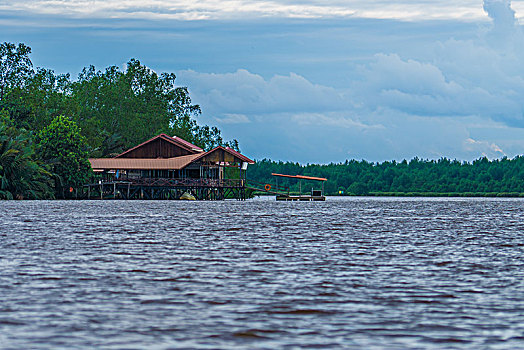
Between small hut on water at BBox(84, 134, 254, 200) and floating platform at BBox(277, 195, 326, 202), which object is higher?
small hut on water at BBox(84, 134, 254, 200)

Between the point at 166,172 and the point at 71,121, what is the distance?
11.8 metres

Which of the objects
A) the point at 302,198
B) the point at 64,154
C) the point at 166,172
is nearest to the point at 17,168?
the point at 64,154

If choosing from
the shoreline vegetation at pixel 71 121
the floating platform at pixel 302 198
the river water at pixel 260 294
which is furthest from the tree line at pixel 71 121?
the river water at pixel 260 294

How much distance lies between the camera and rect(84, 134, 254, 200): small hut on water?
83.4 m

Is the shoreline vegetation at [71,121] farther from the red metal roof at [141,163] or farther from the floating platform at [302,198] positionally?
the floating platform at [302,198]

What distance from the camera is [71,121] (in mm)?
85750

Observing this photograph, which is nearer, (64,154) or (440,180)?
(64,154)

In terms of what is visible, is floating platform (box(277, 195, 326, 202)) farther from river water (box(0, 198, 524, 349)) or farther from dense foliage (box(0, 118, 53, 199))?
river water (box(0, 198, 524, 349))

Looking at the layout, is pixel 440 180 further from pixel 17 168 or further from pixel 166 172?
pixel 17 168

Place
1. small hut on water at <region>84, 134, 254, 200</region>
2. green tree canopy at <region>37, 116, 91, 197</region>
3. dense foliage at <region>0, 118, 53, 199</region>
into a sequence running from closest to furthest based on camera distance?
1. dense foliage at <region>0, 118, 53, 199</region>
2. green tree canopy at <region>37, 116, 91, 197</region>
3. small hut on water at <region>84, 134, 254, 200</region>

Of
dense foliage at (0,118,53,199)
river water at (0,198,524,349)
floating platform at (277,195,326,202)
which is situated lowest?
river water at (0,198,524,349)

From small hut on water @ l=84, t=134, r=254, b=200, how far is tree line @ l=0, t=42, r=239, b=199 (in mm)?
3970

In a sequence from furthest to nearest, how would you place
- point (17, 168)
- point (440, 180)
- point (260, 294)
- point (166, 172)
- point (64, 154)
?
point (440, 180), point (166, 172), point (64, 154), point (17, 168), point (260, 294)

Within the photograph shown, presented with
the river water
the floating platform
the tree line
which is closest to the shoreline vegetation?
the tree line
